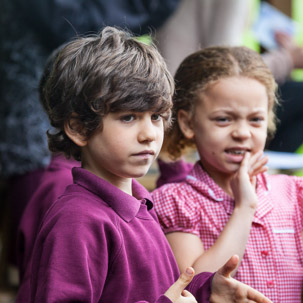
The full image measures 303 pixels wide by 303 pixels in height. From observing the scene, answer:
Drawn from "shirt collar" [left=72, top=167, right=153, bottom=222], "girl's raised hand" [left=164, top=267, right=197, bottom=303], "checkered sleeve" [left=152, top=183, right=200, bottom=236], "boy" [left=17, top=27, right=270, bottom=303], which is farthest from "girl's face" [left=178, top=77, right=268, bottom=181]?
"girl's raised hand" [left=164, top=267, right=197, bottom=303]

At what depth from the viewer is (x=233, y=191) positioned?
184cm

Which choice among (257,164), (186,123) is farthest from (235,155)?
(186,123)

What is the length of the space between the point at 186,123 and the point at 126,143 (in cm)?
52

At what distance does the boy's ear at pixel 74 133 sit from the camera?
155cm

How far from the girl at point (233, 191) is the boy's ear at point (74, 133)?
38 centimetres

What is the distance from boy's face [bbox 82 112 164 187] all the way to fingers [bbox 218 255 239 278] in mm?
277

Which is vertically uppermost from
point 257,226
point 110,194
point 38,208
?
point 110,194

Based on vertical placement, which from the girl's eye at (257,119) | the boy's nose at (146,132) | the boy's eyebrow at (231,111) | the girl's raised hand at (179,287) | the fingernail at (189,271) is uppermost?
the boy's nose at (146,132)

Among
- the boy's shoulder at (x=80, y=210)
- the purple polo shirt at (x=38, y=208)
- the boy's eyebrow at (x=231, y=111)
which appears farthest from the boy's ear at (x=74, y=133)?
the purple polo shirt at (x=38, y=208)

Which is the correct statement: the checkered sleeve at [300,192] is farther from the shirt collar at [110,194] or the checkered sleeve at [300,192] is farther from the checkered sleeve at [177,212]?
the shirt collar at [110,194]

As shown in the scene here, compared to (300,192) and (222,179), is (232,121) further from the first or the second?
(300,192)

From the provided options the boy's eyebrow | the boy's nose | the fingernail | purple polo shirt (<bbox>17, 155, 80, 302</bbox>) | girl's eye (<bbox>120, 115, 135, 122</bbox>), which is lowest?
purple polo shirt (<bbox>17, 155, 80, 302</bbox>)

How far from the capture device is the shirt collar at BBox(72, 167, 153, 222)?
4.95 ft

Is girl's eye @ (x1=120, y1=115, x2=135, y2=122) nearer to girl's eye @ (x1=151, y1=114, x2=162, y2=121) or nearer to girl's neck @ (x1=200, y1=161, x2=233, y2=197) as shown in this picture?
girl's eye @ (x1=151, y1=114, x2=162, y2=121)
